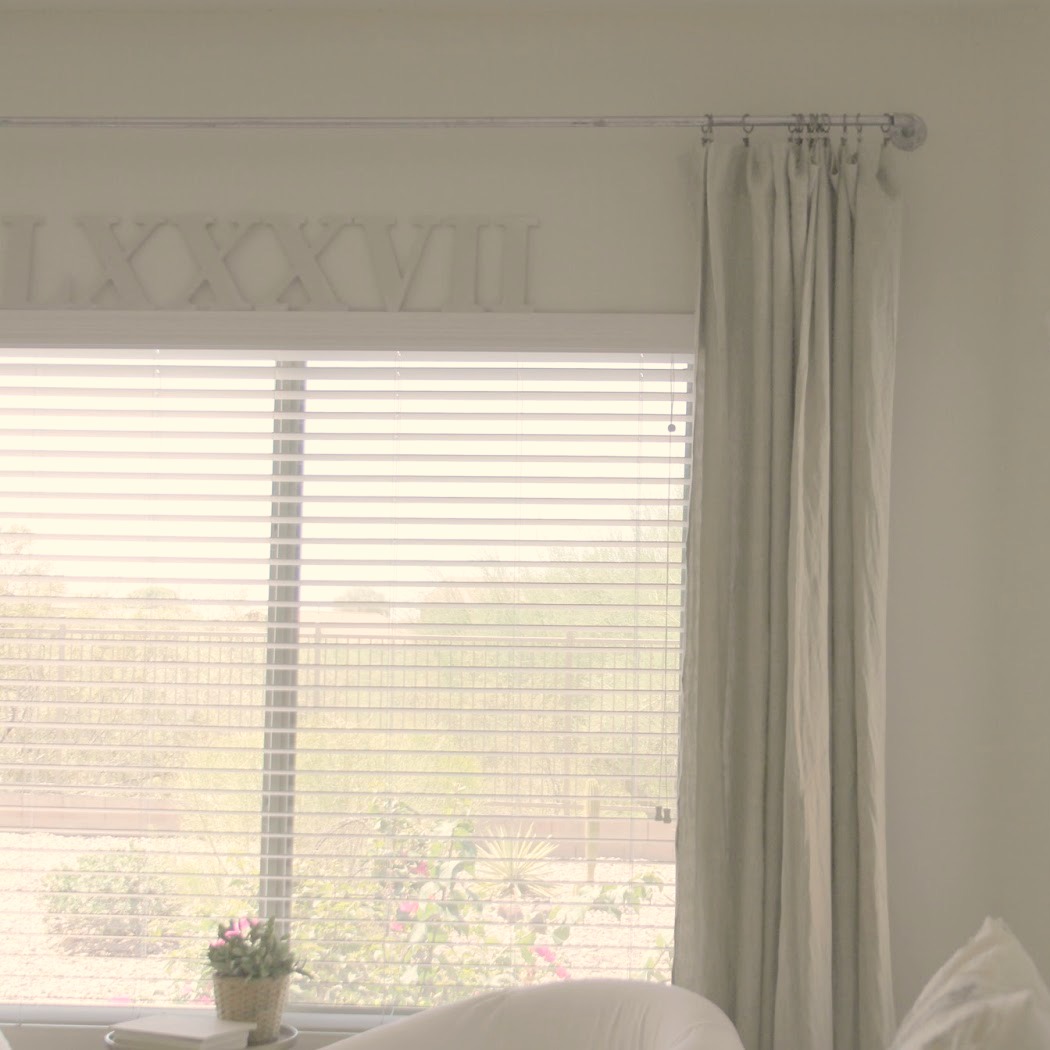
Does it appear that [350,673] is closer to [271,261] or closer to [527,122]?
[271,261]

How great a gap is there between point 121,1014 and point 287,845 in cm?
56

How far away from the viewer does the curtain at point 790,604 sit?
2656 millimetres

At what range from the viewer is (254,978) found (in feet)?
8.82

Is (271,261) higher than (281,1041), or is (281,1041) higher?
(271,261)

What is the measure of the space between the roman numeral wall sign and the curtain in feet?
1.74

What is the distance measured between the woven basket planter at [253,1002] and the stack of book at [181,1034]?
2 cm

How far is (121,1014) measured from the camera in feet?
9.72

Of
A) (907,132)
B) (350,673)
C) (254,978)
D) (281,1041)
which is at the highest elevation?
(907,132)

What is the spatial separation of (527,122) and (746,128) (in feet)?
1.67

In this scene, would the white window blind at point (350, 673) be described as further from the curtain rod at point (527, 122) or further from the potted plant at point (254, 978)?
the curtain rod at point (527, 122)

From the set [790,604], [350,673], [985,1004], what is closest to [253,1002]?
[350,673]

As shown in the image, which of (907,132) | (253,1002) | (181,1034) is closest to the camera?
(181,1034)

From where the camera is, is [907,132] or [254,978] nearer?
[254,978]

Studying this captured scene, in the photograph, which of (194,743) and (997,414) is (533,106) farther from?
(194,743)
